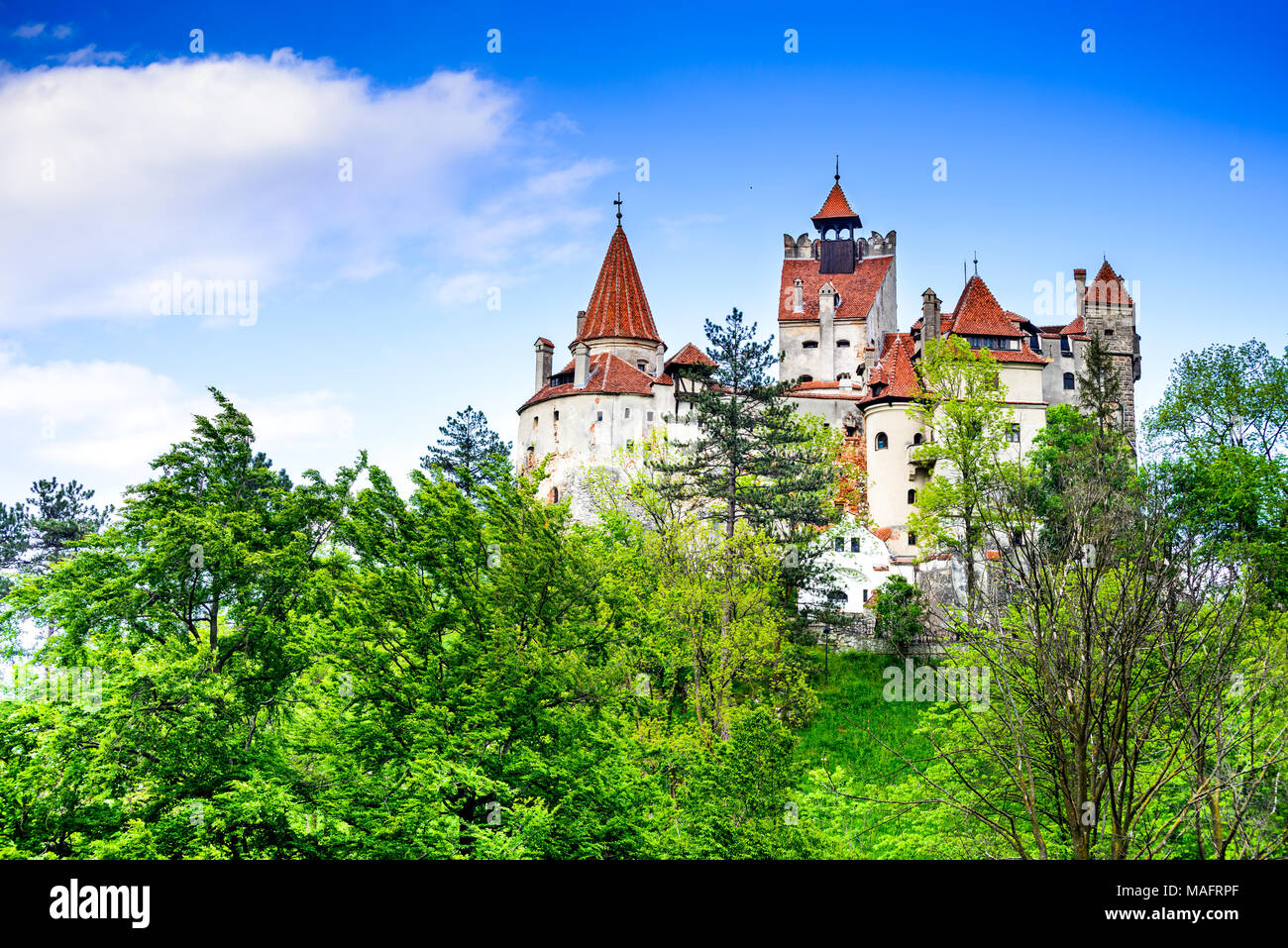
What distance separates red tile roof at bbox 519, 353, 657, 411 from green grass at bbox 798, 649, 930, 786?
25548mm

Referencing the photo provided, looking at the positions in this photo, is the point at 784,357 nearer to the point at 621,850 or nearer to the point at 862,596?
the point at 862,596

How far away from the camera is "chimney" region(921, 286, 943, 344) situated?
66750mm

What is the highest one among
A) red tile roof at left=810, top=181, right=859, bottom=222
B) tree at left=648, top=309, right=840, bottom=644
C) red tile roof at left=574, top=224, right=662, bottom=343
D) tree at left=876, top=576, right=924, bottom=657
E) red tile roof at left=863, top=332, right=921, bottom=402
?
red tile roof at left=810, top=181, right=859, bottom=222

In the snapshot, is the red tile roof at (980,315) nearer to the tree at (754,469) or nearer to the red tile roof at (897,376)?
the red tile roof at (897,376)

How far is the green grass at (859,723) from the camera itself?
1483 inches

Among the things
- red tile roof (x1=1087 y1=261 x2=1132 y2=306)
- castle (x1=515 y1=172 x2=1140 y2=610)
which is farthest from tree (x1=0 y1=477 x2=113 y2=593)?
red tile roof (x1=1087 y1=261 x2=1132 y2=306)

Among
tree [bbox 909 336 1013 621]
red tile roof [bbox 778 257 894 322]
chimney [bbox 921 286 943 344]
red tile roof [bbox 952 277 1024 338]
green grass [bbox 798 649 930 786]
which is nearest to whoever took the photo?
green grass [bbox 798 649 930 786]

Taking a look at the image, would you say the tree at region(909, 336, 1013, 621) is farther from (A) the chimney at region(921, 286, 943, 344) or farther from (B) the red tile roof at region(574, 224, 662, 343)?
(B) the red tile roof at region(574, 224, 662, 343)

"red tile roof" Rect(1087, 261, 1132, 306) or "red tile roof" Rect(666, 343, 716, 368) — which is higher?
"red tile roof" Rect(1087, 261, 1132, 306)

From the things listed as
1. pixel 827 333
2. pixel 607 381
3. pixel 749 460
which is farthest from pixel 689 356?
pixel 749 460

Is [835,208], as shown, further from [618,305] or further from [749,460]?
[749,460]

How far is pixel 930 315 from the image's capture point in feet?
220

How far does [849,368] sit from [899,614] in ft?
96.6
